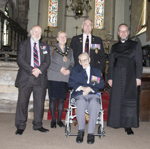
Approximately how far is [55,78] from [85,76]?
55cm

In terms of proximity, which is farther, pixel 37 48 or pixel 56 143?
pixel 37 48

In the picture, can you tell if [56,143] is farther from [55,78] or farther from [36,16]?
[36,16]

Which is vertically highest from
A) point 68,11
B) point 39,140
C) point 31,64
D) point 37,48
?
point 68,11

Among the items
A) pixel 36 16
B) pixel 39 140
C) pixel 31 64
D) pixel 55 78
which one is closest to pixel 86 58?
pixel 55 78

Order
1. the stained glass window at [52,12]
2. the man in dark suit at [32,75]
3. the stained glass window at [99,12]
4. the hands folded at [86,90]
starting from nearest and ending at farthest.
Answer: the hands folded at [86,90], the man in dark suit at [32,75], the stained glass window at [52,12], the stained glass window at [99,12]

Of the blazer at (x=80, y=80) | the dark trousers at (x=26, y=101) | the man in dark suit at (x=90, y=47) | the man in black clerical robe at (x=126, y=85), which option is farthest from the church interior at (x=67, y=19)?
the blazer at (x=80, y=80)

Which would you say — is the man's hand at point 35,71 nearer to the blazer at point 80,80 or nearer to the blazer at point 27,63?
the blazer at point 27,63

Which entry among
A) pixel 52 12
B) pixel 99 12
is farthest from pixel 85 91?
pixel 99 12

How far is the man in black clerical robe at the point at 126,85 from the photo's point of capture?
3322 millimetres

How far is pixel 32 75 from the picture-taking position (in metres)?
3.15

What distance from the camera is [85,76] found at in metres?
3.16

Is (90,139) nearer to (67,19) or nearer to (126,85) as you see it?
(126,85)

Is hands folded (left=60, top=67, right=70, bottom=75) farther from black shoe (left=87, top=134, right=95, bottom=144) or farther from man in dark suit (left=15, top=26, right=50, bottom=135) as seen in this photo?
black shoe (left=87, top=134, right=95, bottom=144)

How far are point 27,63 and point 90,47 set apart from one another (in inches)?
46.4
